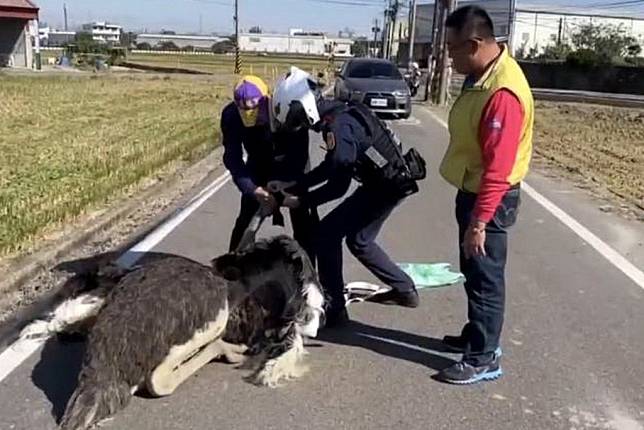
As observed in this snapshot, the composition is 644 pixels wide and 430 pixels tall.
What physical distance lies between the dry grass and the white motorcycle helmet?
763 centimetres

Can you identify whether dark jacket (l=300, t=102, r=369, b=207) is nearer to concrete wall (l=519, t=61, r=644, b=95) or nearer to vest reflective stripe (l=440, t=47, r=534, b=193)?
vest reflective stripe (l=440, t=47, r=534, b=193)

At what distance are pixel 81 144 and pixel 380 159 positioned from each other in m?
12.3

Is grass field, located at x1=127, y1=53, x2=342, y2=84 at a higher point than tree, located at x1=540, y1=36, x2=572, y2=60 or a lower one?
lower

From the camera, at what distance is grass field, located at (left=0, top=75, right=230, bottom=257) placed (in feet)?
33.0

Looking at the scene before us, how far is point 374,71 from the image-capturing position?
28625mm

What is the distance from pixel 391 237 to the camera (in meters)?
9.35

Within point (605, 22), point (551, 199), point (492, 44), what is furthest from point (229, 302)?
point (605, 22)

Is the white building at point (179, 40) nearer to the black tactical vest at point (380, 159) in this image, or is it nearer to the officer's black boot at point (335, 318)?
the officer's black boot at point (335, 318)

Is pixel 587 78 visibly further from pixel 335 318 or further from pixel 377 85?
pixel 335 318

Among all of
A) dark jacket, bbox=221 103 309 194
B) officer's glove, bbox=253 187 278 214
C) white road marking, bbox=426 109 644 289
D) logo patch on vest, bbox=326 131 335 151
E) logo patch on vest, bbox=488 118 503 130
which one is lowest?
white road marking, bbox=426 109 644 289

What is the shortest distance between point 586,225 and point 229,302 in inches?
241

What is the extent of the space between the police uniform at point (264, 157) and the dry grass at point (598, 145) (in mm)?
6869

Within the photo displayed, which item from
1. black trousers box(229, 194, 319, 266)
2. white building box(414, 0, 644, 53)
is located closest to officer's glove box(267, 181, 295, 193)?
black trousers box(229, 194, 319, 266)

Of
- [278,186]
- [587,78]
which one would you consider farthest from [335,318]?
[587,78]
